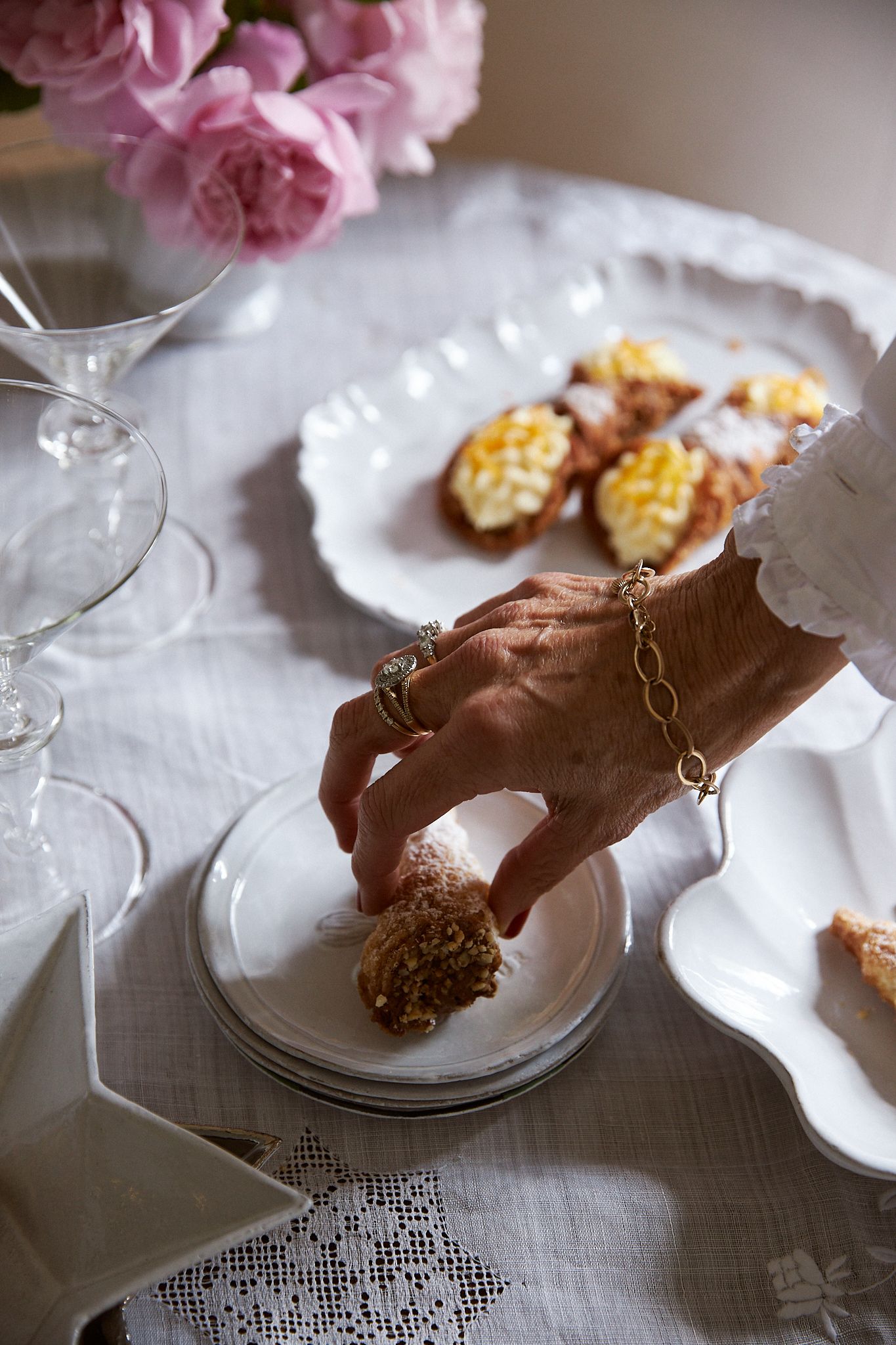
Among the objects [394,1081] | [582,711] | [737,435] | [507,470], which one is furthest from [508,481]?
[394,1081]

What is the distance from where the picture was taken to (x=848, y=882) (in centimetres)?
84

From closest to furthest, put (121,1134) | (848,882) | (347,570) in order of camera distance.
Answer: (121,1134)
(848,882)
(347,570)

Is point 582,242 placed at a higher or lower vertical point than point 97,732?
higher

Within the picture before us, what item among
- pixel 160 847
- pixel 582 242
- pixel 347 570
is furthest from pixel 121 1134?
pixel 582 242

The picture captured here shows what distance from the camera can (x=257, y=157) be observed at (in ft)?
3.57

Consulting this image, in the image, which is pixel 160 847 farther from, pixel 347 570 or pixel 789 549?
pixel 789 549

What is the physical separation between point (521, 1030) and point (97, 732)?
0.47 metres

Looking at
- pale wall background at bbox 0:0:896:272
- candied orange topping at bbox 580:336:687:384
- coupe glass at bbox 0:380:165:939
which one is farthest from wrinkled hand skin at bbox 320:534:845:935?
pale wall background at bbox 0:0:896:272

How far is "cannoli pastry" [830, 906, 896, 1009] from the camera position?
75 centimetres

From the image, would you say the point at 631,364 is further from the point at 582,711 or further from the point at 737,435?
the point at 582,711

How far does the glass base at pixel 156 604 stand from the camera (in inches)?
41.4

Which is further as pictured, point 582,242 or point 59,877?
point 582,242

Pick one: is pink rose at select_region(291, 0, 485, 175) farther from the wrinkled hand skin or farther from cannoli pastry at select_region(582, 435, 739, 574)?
the wrinkled hand skin

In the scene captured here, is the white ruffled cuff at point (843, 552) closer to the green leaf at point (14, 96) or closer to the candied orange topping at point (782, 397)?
the candied orange topping at point (782, 397)
